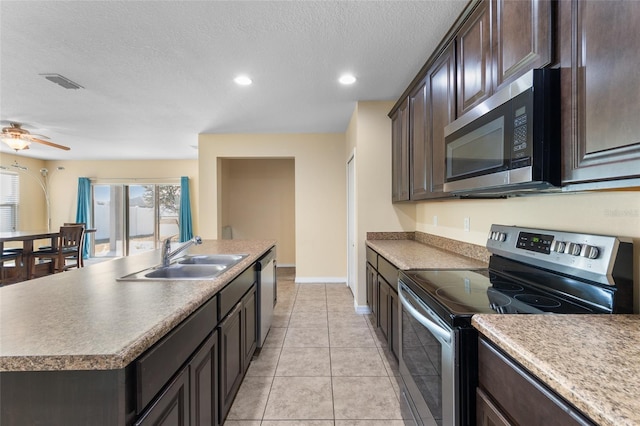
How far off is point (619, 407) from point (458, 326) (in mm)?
505

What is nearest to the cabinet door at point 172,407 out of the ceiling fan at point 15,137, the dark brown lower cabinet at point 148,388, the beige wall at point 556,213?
the dark brown lower cabinet at point 148,388

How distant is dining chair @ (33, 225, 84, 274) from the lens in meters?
4.75

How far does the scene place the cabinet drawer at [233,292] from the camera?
1.58m

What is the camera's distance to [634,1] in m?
0.79

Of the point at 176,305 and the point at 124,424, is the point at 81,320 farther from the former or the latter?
the point at 124,424

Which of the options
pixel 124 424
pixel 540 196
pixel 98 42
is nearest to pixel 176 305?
pixel 124 424

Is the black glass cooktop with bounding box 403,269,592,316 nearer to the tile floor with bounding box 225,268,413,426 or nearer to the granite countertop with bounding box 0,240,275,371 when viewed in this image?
the tile floor with bounding box 225,268,413,426

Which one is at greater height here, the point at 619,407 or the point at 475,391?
the point at 619,407

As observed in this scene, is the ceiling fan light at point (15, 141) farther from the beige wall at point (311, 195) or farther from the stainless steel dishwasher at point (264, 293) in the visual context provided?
the stainless steel dishwasher at point (264, 293)

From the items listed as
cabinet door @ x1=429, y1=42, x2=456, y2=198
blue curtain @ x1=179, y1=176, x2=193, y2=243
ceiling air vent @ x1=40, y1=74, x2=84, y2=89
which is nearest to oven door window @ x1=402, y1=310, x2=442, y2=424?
cabinet door @ x1=429, y1=42, x2=456, y2=198

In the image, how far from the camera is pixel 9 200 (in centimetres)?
655

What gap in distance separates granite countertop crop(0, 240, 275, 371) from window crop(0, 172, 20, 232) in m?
7.43

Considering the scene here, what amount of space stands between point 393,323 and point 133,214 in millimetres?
7690

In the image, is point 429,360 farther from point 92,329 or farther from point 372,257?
point 372,257
